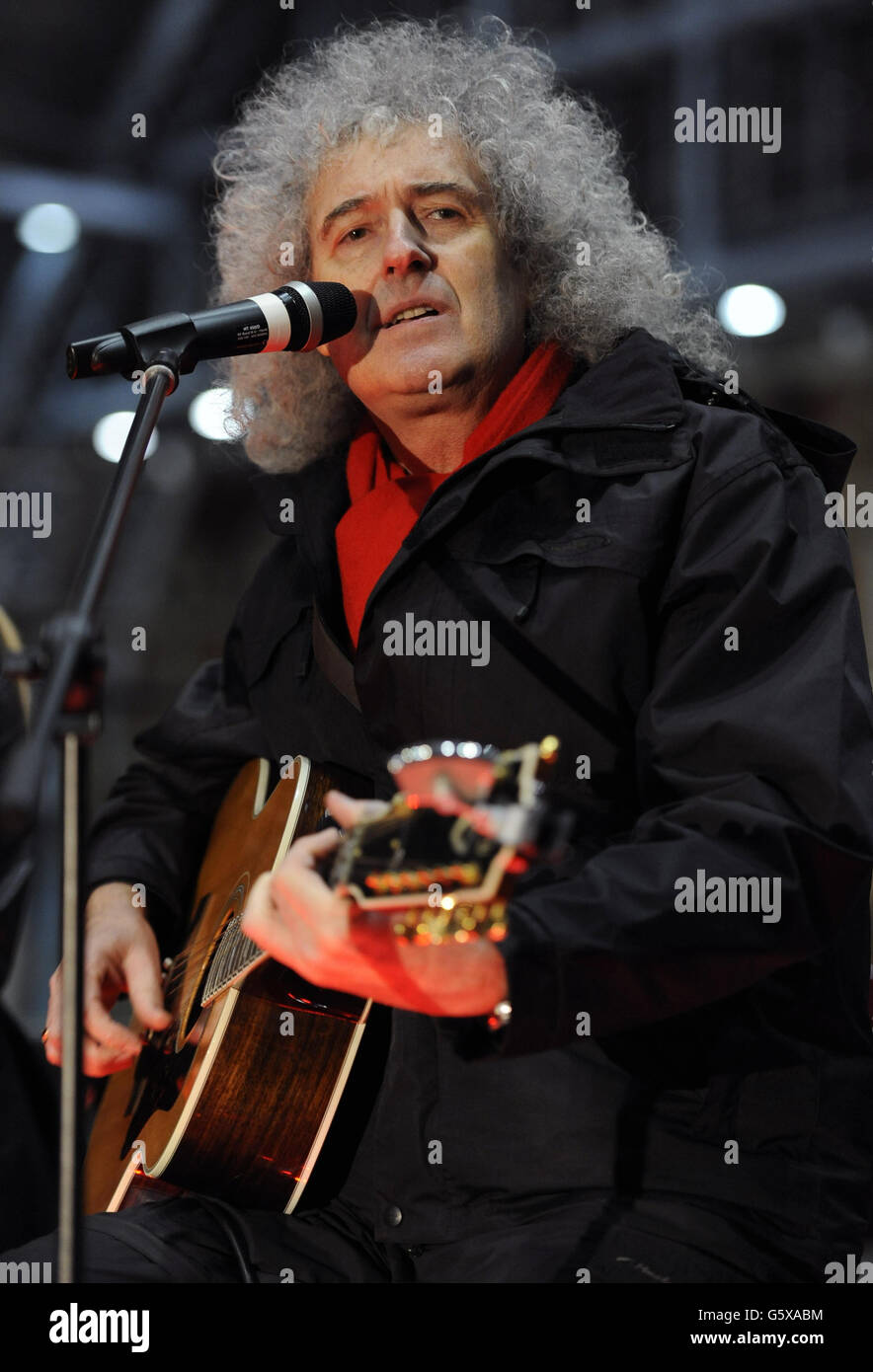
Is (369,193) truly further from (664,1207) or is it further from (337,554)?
(664,1207)

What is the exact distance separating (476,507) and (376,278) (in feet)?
1.55

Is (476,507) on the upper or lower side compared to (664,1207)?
upper

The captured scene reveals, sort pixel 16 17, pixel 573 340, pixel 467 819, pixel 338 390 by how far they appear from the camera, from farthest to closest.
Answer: pixel 16 17 < pixel 338 390 < pixel 573 340 < pixel 467 819

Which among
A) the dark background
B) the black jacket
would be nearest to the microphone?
the black jacket

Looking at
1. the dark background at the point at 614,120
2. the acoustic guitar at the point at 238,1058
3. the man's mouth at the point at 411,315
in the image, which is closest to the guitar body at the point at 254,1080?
the acoustic guitar at the point at 238,1058

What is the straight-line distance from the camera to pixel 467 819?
1.09m

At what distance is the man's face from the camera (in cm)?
206

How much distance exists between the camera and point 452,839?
1.12m

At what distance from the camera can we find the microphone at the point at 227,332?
1.62 meters

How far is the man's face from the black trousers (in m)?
1.21

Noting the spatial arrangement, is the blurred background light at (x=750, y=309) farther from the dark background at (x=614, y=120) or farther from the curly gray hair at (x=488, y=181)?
the curly gray hair at (x=488, y=181)

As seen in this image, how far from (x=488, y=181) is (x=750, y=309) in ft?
8.99

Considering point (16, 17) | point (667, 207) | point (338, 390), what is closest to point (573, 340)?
point (338, 390)

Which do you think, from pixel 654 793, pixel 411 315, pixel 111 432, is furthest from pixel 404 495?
pixel 111 432
